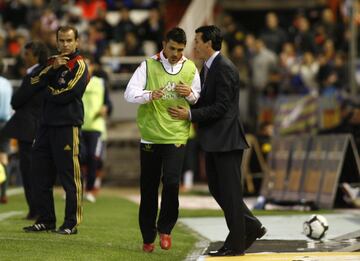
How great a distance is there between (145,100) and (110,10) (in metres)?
21.9

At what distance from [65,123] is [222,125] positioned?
6.29ft

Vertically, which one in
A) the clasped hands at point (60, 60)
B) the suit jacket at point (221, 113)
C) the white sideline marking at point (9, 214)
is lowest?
the white sideline marking at point (9, 214)

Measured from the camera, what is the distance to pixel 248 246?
1185 cm

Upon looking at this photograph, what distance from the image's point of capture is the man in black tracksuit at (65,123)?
12.4m

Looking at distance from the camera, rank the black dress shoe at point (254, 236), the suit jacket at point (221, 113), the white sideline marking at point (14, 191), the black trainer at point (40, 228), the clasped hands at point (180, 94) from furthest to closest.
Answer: the white sideline marking at point (14, 191) → the black trainer at point (40, 228) → the black dress shoe at point (254, 236) → the clasped hands at point (180, 94) → the suit jacket at point (221, 113)

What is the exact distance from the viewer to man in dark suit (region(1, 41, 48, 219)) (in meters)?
14.3

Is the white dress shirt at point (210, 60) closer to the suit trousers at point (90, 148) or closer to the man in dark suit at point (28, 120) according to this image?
the man in dark suit at point (28, 120)

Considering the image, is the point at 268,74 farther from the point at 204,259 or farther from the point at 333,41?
the point at 204,259

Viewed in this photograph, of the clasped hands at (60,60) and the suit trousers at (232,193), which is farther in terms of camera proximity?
the clasped hands at (60,60)

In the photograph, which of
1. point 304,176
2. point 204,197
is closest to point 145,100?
point 304,176

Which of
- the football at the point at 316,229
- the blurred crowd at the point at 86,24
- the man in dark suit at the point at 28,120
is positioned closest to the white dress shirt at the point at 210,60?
the football at the point at 316,229

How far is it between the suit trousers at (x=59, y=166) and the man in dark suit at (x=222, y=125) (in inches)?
59.3

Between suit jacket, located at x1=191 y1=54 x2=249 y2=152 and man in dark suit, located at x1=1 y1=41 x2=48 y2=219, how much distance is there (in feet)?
10.9

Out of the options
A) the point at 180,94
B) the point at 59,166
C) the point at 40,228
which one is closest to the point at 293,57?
the point at 40,228
